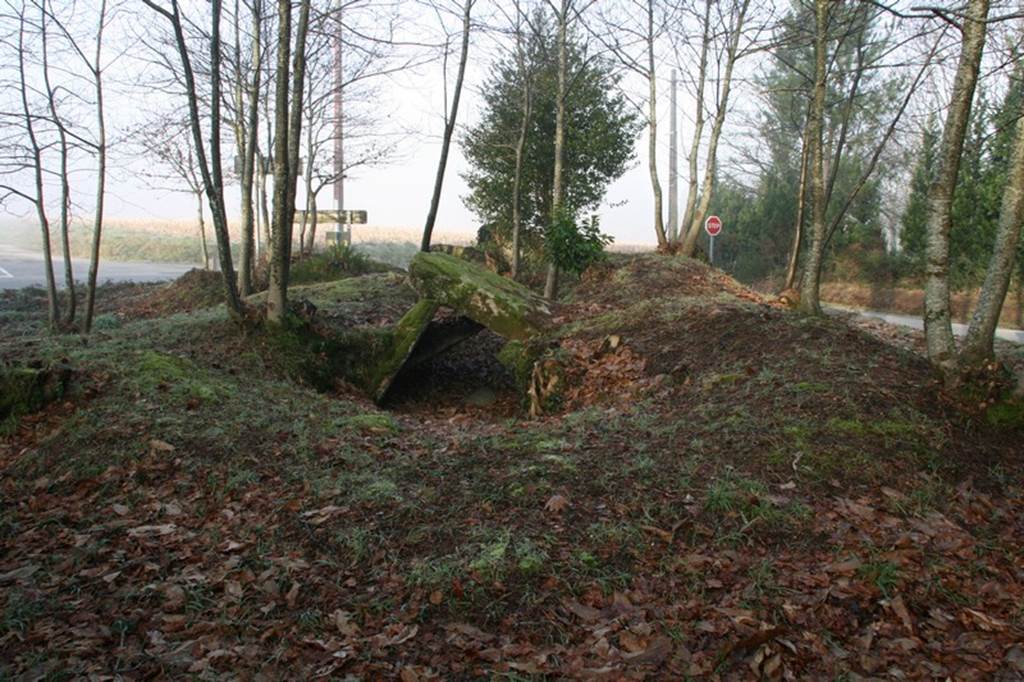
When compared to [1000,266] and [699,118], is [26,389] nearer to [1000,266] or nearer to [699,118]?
[1000,266]

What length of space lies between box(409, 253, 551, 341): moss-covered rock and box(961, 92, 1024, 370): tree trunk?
460cm

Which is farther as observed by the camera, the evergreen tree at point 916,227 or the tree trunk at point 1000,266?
the evergreen tree at point 916,227

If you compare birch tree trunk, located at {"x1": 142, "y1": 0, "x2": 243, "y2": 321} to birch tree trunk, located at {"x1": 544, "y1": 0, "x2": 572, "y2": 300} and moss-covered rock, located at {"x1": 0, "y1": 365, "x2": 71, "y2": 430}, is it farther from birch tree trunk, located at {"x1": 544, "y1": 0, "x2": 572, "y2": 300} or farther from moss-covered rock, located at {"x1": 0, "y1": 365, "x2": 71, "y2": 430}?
birch tree trunk, located at {"x1": 544, "y1": 0, "x2": 572, "y2": 300}

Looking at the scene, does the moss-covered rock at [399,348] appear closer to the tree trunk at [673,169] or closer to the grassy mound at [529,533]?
the grassy mound at [529,533]

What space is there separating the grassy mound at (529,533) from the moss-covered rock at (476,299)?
8.01 ft

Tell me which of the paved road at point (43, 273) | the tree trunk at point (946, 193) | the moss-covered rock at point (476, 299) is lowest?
the paved road at point (43, 273)

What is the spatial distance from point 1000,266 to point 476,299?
209 inches

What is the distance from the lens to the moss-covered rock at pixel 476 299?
28.8 ft

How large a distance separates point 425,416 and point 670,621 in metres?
5.24

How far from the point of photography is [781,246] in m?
27.0

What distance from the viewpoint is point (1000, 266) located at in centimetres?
518

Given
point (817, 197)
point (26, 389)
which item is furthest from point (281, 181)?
point (817, 197)

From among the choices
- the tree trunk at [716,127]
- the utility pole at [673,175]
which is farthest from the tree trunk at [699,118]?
the utility pole at [673,175]

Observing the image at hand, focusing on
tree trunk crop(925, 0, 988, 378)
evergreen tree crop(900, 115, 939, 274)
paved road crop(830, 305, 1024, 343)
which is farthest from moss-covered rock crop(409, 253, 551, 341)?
evergreen tree crop(900, 115, 939, 274)
